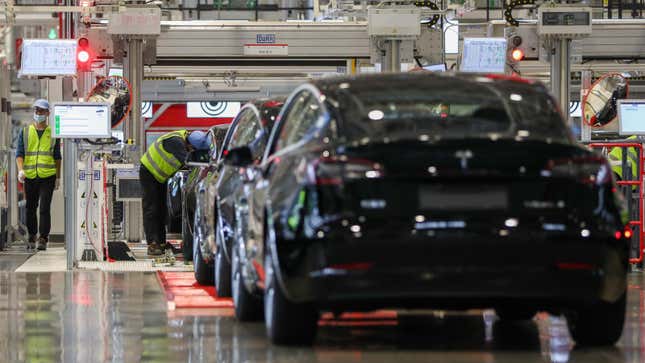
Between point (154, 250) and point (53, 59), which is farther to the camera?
point (154, 250)

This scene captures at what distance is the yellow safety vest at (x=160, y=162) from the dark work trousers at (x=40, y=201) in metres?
1.87

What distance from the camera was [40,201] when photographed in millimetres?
17859

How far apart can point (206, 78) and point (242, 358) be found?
20.2 m

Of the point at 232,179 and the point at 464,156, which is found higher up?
the point at 464,156

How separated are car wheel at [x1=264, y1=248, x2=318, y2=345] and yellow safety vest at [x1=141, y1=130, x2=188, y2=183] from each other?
8.69 metres

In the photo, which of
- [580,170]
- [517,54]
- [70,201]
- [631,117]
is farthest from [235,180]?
[517,54]

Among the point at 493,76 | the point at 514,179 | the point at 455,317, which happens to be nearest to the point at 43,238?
the point at 455,317

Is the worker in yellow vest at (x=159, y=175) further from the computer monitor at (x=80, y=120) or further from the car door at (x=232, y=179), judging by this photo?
the car door at (x=232, y=179)

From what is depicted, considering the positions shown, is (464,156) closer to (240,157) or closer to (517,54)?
(240,157)

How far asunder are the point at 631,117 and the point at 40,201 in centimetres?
712

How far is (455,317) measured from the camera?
9.32 m

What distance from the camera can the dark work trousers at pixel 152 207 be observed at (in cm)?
1655

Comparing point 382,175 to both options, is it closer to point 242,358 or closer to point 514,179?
point 514,179

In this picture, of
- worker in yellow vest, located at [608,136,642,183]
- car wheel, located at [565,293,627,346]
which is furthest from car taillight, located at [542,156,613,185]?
worker in yellow vest, located at [608,136,642,183]
